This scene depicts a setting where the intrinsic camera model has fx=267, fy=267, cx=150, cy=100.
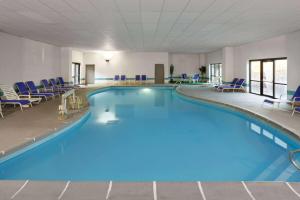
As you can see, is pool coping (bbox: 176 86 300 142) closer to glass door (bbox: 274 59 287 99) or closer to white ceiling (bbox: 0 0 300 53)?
white ceiling (bbox: 0 0 300 53)

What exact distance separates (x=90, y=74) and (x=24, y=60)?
10.1 metres

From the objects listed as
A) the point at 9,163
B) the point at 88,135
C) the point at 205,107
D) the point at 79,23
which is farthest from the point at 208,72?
the point at 9,163

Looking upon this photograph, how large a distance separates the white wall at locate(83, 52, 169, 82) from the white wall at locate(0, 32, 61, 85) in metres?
6.30

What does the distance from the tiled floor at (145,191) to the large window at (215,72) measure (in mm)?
16041

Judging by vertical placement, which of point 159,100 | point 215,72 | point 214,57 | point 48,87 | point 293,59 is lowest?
point 159,100

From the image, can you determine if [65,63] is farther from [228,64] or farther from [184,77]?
[184,77]

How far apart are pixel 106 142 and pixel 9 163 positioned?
1747 mm

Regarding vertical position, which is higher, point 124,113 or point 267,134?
point 124,113

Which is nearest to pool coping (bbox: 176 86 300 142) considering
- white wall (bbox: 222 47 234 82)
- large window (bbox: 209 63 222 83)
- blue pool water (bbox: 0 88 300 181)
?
blue pool water (bbox: 0 88 300 181)

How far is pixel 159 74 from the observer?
20406 mm

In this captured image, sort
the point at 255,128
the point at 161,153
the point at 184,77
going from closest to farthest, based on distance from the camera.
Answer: the point at 161,153 → the point at 255,128 → the point at 184,77

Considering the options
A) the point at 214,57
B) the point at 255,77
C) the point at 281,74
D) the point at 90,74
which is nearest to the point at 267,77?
the point at 281,74

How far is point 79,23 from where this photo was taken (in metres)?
→ 7.12

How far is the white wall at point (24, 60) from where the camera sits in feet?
29.3
